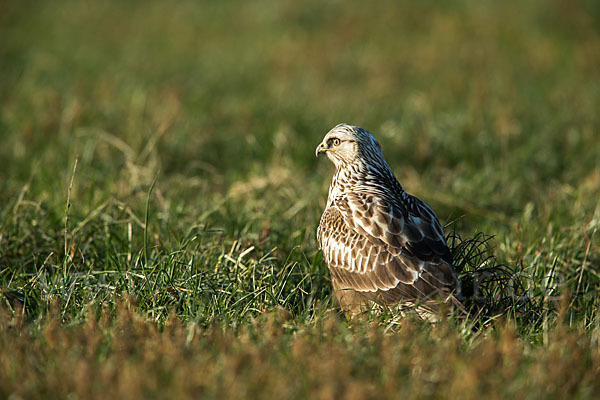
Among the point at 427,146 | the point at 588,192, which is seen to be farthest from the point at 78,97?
the point at 588,192

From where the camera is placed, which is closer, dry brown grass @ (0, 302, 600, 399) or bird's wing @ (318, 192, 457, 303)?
dry brown grass @ (0, 302, 600, 399)

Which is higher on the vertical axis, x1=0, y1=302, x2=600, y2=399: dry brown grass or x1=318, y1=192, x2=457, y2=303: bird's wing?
x1=318, y1=192, x2=457, y2=303: bird's wing

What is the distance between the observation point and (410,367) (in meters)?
3.13

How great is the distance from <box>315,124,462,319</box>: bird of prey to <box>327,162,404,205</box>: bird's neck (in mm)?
11

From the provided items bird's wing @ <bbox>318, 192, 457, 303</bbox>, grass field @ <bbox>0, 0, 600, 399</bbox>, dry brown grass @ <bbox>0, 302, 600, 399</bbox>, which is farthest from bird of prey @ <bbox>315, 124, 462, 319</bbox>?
dry brown grass @ <bbox>0, 302, 600, 399</bbox>

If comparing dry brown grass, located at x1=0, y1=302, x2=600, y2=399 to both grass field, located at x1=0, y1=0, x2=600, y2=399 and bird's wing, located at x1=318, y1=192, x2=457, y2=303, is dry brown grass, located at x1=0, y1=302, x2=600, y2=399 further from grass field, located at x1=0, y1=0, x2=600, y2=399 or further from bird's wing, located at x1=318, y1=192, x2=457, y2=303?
bird's wing, located at x1=318, y1=192, x2=457, y2=303

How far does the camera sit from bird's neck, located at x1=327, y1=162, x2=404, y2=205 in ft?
15.4

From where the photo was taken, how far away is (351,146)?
4832 mm

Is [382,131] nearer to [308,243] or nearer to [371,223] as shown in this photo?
[308,243]

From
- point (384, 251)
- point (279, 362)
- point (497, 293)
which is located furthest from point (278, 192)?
point (279, 362)

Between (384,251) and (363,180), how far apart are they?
2.60 feet

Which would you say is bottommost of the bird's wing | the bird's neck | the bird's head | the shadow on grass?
the shadow on grass

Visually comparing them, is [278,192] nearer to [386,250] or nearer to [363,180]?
[363,180]

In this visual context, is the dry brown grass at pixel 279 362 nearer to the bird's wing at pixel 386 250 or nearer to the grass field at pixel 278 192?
the grass field at pixel 278 192
